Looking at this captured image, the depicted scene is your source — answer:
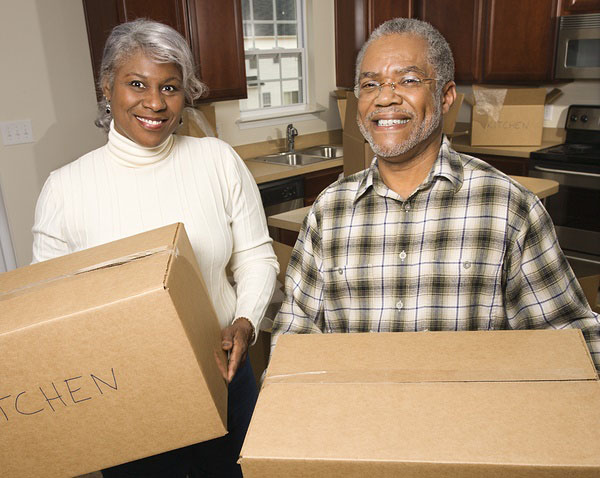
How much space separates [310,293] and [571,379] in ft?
1.95

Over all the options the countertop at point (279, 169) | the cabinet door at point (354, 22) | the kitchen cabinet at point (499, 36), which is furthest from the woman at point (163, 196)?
the cabinet door at point (354, 22)

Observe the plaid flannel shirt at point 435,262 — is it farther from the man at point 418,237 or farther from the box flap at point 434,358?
the box flap at point 434,358

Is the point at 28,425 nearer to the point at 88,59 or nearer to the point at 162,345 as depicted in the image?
the point at 162,345

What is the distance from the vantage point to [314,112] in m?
4.39

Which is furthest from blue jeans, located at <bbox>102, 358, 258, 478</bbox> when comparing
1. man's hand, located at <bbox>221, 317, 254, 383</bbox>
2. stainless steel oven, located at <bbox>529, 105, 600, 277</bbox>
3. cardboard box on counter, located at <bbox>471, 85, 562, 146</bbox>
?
cardboard box on counter, located at <bbox>471, 85, 562, 146</bbox>

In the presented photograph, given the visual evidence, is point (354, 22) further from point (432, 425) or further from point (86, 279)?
point (432, 425)

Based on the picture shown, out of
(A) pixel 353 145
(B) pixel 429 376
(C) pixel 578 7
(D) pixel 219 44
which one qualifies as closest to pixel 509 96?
(C) pixel 578 7

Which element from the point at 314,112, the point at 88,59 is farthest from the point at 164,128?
the point at 314,112

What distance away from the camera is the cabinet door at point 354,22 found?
157 inches

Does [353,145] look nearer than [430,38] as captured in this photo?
No

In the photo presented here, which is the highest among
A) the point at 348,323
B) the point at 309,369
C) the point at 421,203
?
the point at 421,203

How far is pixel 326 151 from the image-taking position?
4191 mm

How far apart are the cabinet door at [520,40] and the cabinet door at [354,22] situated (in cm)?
70

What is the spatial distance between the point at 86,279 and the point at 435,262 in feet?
2.18
